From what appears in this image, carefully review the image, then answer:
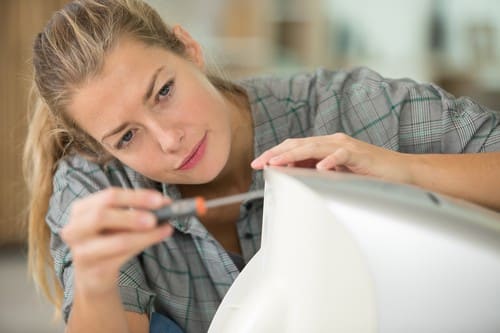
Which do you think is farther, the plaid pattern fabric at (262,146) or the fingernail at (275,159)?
the plaid pattern fabric at (262,146)

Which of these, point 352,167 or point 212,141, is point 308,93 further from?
point 352,167

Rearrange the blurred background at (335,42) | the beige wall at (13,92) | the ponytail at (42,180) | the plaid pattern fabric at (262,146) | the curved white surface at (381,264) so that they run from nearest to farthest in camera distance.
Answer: the curved white surface at (381,264) → the plaid pattern fabric at (262,146) → the ponytail at (42,180) → the beige wall at (13,92) → the blurred background at (335,42)

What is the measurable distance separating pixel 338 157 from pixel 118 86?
0.32m

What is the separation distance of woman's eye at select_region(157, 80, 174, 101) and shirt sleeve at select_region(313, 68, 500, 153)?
0.92ft

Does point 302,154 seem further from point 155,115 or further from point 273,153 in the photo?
point 155,115

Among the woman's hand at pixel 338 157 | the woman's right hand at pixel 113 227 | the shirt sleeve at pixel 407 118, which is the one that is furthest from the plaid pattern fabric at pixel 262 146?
the woman's right hand at pixel 113 227

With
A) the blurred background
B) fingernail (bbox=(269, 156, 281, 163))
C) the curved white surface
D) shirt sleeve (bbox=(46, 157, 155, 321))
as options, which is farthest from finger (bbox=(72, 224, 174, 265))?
the blurred background

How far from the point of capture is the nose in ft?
3.07

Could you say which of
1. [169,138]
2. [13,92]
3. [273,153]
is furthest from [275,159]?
[13,92]

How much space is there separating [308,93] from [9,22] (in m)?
2.33

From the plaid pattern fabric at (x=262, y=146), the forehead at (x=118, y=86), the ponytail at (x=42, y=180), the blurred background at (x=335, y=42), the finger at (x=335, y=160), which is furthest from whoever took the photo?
the blurred background at (x=335, y=42)

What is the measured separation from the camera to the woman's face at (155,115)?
932 millimetres

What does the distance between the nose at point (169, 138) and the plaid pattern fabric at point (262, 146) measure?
0.51ft

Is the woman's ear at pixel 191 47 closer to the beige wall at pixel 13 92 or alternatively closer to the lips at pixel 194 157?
the lips at pixel 194 157
